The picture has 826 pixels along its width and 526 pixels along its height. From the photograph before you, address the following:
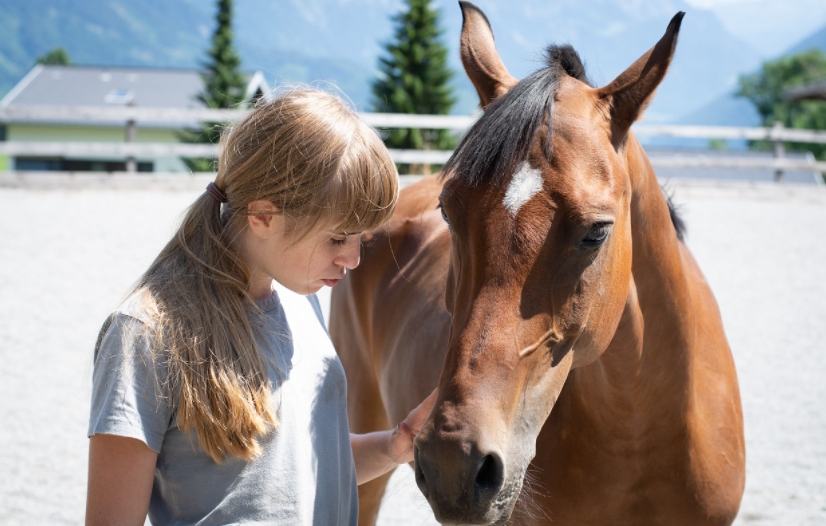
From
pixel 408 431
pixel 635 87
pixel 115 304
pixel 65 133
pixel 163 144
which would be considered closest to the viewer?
pixel 635 87

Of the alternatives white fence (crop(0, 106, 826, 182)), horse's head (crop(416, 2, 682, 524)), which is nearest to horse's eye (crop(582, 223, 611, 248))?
horse's head (crop(416, 2, 682, 524))

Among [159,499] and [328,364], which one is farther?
[328,364]

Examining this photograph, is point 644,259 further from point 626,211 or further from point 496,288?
point 496,288

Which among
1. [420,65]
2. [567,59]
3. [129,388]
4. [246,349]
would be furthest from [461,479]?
[420,65]

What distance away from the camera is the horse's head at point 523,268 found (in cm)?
149

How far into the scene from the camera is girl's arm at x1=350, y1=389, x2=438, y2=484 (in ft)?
6.40

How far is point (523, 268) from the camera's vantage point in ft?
5.26

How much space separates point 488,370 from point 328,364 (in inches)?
20.6

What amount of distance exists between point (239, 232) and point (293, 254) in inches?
5.6

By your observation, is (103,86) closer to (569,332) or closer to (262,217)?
(262,217)

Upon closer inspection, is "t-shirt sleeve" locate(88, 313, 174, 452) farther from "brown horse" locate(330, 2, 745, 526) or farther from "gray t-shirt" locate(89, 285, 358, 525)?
"brown horse" locate(330, 2, 745, 526)

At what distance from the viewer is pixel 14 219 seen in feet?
31.8

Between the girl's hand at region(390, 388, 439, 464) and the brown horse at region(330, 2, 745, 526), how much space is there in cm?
18

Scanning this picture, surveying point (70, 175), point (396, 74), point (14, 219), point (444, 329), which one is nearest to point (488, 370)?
point (444, 329)
